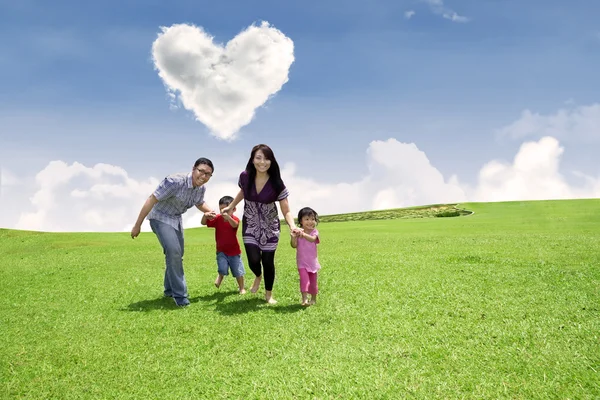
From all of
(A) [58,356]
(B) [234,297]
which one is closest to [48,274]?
(B) [234,297]

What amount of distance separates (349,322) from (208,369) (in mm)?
2715

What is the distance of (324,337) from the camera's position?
22.5 ft

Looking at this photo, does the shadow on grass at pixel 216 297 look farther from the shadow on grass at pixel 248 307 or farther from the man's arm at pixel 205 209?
the man's arm at pixel 205 209

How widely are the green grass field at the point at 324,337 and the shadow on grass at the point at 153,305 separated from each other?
5 centimetres

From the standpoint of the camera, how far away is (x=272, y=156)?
8.45m

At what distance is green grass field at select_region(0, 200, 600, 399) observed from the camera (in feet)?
17.5

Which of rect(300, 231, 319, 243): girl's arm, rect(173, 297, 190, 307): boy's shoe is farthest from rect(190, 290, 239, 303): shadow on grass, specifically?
rect(300, 231, 319, 243): girl's arm

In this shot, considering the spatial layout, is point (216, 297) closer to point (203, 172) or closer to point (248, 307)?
point (248, 307)

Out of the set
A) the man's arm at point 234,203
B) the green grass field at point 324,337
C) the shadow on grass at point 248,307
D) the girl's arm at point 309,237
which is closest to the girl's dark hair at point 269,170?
the man's arm at point 234,203

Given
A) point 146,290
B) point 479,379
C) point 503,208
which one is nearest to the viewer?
point 479,379

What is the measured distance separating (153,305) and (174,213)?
6.60 ft

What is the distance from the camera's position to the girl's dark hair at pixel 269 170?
8.41 meters

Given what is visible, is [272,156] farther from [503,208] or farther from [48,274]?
[503,208]

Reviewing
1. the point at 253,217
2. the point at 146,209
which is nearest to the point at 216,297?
the point at 253,217
